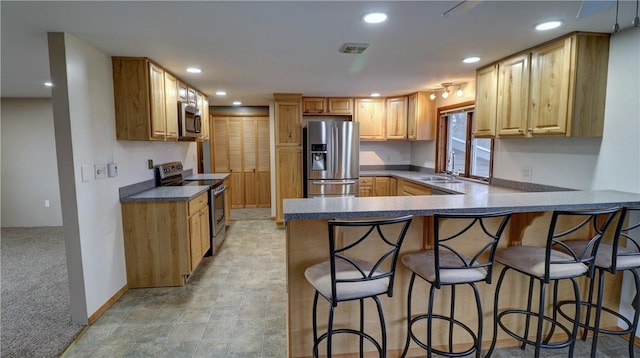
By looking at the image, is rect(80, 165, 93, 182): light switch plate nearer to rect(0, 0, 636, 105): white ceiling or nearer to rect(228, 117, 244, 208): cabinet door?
rect(0, 0, 636, 105): white ceiling

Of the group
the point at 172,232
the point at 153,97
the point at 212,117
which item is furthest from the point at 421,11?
the point at 212,117

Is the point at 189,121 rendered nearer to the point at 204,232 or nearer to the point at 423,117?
the point at 204,232

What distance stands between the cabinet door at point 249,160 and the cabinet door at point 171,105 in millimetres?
2946

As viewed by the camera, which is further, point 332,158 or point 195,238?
point 332,158

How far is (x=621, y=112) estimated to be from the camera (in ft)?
7.54

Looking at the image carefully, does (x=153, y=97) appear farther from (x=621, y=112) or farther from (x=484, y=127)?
(x=621, y=112)

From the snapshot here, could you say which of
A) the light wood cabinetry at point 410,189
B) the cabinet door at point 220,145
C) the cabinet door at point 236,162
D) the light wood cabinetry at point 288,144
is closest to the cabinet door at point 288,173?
the light wood cabinetry at point 288,144

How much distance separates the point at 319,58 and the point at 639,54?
7.56 feet

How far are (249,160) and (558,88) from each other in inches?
209

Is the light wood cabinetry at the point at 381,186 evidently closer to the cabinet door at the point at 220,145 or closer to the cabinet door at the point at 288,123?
the cabinet door at the point at 288,123

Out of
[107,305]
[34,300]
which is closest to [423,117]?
[107,305]

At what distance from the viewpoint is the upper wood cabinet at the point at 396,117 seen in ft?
17.6

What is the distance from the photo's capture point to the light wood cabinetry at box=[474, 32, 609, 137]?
236 centimetres

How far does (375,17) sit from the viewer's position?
6.63ft
